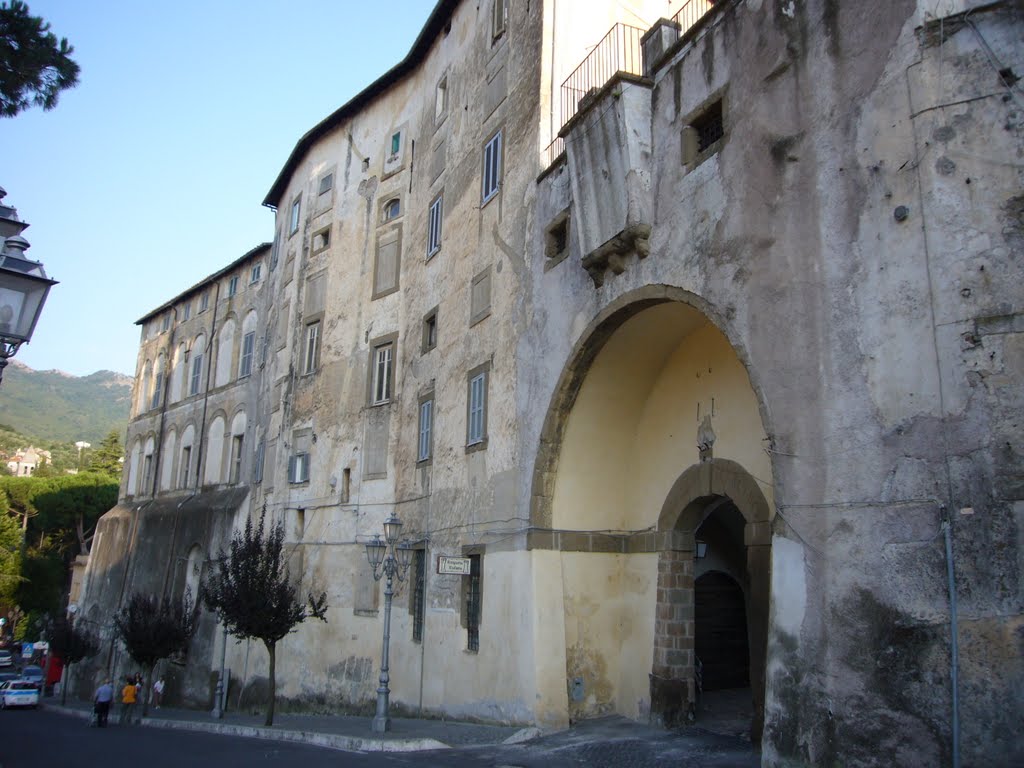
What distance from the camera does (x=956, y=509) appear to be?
7852 mm

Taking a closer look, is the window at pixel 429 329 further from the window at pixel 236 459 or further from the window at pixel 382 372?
the window at pixel 236 459

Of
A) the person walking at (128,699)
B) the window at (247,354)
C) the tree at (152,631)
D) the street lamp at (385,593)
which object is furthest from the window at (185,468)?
the street lamp at (385,593)

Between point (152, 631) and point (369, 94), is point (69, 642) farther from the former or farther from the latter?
point (369, 94)

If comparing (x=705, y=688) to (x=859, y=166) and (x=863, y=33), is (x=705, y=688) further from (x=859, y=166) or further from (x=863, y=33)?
(x=863, y=33)

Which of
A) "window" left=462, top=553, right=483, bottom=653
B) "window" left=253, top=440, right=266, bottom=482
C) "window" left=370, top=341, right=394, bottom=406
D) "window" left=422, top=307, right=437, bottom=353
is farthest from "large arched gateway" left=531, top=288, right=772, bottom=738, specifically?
"window" left=253, top=440, right=266, bottom=482

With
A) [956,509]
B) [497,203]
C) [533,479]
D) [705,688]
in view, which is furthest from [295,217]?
[956,509]

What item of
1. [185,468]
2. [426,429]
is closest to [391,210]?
[426,429]

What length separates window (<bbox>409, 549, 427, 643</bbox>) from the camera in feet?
61.3

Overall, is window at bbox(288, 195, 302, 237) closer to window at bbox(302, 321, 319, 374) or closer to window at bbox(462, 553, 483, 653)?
window at bbox(302, 321, 319, 374)

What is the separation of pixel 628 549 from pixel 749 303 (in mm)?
6185

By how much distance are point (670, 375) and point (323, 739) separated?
881 centimetres

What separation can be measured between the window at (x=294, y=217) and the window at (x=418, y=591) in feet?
45.7

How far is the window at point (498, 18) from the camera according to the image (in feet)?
63.0

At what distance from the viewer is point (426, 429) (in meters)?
20.1
